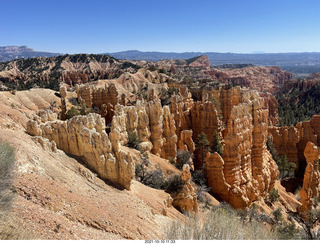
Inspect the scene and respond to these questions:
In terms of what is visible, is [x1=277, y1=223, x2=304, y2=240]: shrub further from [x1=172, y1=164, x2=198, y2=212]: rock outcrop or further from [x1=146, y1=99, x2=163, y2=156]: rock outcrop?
[x1=146, y1=99, x2=163, y2=156]: rock outcrop

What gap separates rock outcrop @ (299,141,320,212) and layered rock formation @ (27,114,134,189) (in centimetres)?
1860

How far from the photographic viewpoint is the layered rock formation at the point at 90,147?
1367 centimetres

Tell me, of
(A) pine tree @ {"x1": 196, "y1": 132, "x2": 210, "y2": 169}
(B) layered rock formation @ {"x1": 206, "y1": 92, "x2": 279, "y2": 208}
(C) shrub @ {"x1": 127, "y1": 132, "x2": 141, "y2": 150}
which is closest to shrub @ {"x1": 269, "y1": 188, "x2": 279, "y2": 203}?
(B) layered rock formation @ {"x1": 206, "y1": 92, "x2": 279, "y2": 208}

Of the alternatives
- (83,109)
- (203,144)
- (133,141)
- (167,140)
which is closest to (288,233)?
(133,141)

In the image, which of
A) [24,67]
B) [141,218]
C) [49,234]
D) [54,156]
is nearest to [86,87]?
[54,156]

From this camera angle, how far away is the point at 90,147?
1361 centimetres

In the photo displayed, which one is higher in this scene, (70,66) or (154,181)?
(70,66)

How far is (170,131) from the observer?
27516 mm

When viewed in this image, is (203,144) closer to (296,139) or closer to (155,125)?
(155,125)

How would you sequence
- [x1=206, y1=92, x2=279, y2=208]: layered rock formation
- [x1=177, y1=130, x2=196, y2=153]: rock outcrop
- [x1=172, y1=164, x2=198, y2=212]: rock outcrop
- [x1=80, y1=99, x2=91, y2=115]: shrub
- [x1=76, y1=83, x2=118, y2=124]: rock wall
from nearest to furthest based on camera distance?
[x1=172, y1=164, x2=198, y2=212]: rock outcrop < [x1=206, y1=92, x2=279, y2=208]: layered rock formation < [x1=177, y1=130, x2=196, y2=153]: rock outcrop < [x1=80, y1=99, x2=91, y2=115]: shrub < [x1=76, y1=83, x2=118, y2=124]: rock wall

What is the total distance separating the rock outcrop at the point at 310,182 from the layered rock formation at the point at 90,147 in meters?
18.6

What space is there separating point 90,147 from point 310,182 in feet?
70.6

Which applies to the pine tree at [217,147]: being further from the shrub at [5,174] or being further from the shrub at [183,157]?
the shrub at [5,174]

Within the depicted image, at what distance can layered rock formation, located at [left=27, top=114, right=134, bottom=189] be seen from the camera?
44.9 feet
